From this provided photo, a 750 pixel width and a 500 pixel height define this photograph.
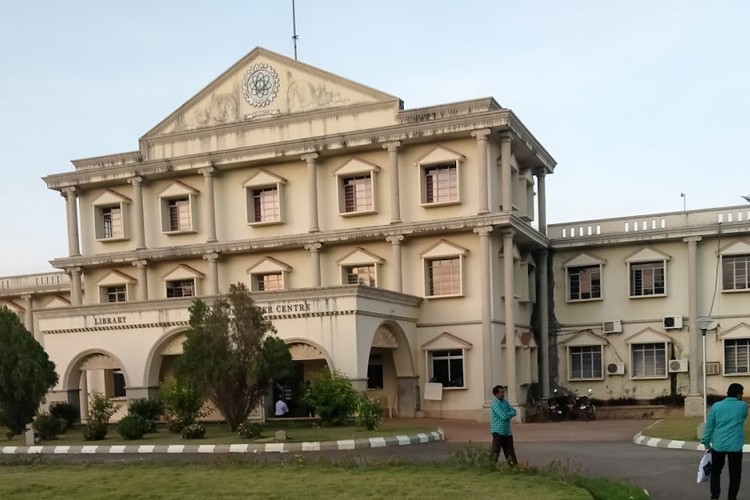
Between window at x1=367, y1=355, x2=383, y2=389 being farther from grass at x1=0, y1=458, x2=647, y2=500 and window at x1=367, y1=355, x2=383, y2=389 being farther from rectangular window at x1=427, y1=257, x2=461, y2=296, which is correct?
grass at x1=0, y1=458, x2=647, y2=500

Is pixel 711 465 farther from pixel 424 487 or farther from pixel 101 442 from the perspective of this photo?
pixel 101 442

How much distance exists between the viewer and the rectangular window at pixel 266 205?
2572 centimetres

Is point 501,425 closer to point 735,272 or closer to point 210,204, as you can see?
point 735,272

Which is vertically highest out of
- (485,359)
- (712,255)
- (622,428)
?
(712,255)

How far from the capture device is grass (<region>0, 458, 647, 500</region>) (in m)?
8.48

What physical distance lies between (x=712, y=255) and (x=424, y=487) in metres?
19.1

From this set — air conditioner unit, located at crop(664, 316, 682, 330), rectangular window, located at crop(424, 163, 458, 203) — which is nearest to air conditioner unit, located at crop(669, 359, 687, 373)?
air conditioner unit, located at crop(664, 316, 682, 330)

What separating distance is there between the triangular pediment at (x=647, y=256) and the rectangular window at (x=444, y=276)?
665 cm

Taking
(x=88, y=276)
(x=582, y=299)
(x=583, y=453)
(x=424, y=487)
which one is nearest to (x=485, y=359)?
(x=582, y=299)

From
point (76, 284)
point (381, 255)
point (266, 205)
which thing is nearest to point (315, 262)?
point (381, 255)

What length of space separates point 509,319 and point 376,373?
16.2 ft

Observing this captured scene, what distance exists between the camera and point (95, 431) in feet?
56.5

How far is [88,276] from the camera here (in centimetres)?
2842

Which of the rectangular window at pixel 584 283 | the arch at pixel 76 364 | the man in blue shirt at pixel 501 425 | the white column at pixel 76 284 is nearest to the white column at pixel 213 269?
the arch at pixel 76 364
